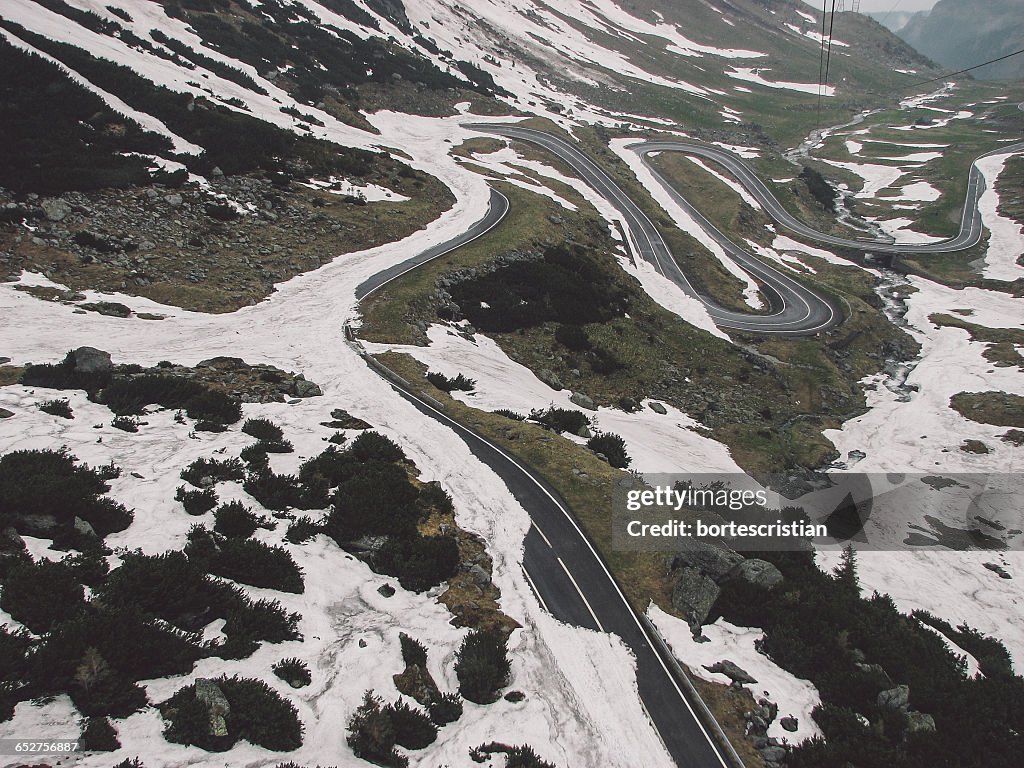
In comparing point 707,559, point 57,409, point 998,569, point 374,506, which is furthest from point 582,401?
point 57,409

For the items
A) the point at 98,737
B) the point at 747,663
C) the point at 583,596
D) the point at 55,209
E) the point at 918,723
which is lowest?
the point at 55,209

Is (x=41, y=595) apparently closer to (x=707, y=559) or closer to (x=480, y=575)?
(x=480, y=575)

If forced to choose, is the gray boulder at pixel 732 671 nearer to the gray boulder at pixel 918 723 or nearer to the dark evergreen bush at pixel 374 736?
the gray boulder at pixel 918 723

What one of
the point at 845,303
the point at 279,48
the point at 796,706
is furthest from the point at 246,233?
the point at 845,303

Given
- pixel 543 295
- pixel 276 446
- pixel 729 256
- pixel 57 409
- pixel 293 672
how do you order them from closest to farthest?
pixel 293 672, pixel 57 409, pixel 276 446, pixel 543 295, pixel 729 256

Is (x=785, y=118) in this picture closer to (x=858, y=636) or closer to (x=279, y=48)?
(x=279, y=48)

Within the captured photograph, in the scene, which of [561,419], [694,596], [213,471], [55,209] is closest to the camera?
[213,471]

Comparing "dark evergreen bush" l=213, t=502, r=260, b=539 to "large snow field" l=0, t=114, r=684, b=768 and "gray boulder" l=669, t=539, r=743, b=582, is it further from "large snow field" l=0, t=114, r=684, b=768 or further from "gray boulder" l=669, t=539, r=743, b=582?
"gray boulder" l=669, t=539, r=743, b=582
